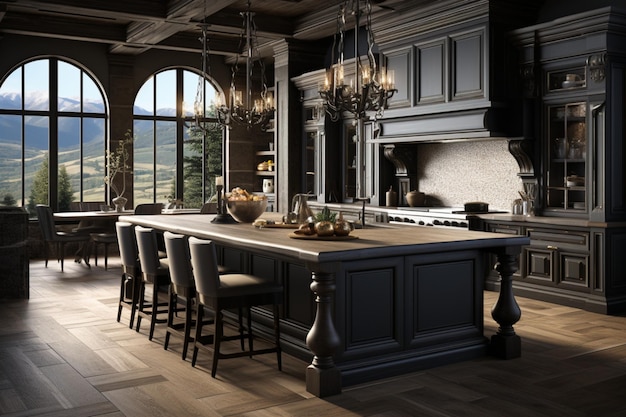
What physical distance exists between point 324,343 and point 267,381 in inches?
19.4

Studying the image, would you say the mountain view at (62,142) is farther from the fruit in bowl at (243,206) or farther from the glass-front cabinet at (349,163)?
the fruit in bowl at (243,206)

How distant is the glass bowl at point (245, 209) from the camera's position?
→ 5.59 metres

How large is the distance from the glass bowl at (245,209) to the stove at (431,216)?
233 cm

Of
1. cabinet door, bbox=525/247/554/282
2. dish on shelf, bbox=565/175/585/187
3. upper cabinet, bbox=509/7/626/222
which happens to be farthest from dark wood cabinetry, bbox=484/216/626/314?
dish on shelf, bbox=565/175/585/187

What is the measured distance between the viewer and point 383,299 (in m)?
4.17

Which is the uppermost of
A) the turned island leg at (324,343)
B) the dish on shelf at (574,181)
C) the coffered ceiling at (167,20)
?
the coffered ceiling at (167,20)

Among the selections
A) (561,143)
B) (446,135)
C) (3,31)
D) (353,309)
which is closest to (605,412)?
(353,309)

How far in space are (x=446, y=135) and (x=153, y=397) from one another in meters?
4.47

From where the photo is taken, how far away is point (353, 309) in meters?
4.07

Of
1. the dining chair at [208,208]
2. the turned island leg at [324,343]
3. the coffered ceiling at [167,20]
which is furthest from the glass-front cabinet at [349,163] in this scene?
the turned island leg at [324,343]

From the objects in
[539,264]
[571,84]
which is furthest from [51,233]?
[571,84]

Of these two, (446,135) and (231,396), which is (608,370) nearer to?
(231,396)

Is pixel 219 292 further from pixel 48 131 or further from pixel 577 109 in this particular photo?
pixel 48 131

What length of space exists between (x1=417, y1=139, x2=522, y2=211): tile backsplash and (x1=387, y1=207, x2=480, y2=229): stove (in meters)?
0.28
